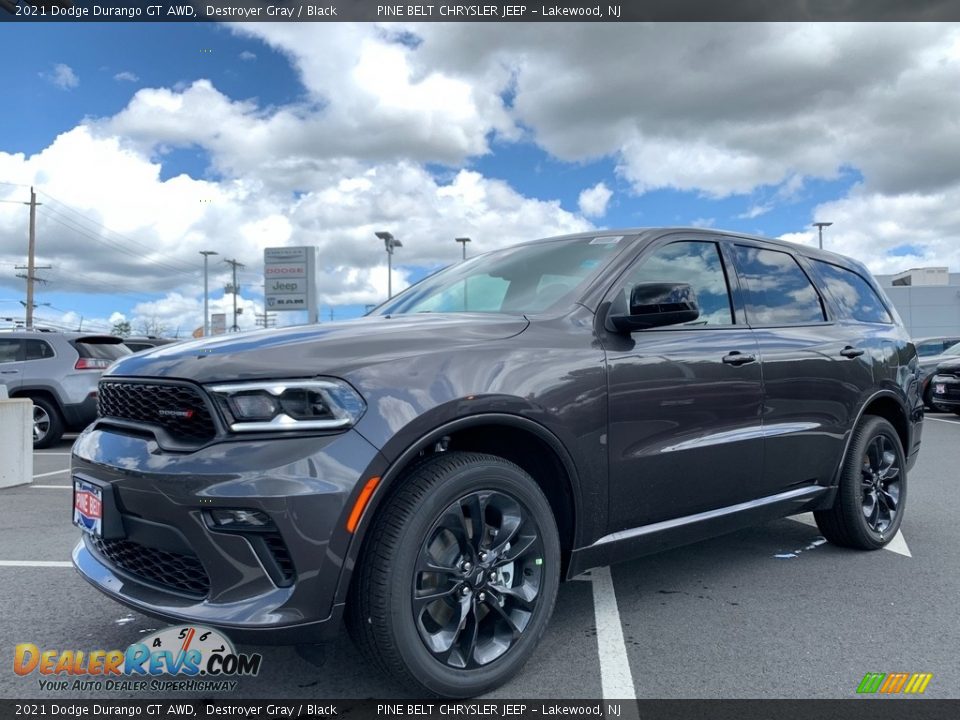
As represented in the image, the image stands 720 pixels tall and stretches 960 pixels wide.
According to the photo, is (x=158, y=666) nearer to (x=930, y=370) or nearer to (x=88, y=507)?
(x=88, y=507)

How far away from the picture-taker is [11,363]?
1066 centimetres

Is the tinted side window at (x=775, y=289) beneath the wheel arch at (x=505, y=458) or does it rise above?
above

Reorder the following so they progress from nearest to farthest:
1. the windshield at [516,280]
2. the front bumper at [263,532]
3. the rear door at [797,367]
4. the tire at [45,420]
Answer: the front bumper at [263,532], the windshield at [516,280], the rear door at [797,367], the tire at [45,420]

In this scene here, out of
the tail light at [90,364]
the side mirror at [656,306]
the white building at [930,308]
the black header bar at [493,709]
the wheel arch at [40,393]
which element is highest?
the white building at [930,308]

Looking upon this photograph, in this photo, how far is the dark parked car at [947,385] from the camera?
43.2 ft

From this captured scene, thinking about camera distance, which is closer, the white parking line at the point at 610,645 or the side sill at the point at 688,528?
the white parking line at the point at 610,645

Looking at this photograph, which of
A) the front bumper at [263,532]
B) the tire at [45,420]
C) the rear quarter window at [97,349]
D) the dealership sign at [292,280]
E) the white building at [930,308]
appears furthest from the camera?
the white building at [930,308]

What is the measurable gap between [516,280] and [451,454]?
1.29 metres

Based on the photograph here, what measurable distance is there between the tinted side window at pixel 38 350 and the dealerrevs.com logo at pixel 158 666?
8883 millimetres

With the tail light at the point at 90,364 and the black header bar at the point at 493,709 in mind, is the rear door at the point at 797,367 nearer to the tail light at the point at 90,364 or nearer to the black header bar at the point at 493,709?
the black header bar at the point at 493,709

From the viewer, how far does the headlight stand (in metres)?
2.38

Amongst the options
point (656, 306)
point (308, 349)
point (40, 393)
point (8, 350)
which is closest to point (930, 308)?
point (40, 393)

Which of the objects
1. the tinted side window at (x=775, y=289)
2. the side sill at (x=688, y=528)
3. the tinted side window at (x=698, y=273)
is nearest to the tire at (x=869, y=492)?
the side sill at (x=688, y=528)

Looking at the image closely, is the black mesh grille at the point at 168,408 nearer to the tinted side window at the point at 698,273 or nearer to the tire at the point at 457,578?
the tire at the point at 457,578
